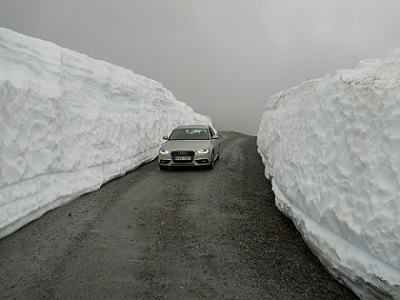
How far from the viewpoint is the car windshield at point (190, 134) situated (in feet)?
38.4

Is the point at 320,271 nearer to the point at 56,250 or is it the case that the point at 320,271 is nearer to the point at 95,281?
the point at 95,281

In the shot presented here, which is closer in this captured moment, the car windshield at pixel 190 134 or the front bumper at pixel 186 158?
the front bumper at pixel 186 158

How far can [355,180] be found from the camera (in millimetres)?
3910

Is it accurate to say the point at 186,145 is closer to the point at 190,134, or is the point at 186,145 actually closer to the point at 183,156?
the point at 183,156

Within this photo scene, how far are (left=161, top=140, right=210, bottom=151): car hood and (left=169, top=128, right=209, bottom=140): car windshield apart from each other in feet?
1.63

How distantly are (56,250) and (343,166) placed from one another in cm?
491

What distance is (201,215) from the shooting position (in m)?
6.20

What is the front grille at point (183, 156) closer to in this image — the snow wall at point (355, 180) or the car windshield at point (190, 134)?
the car windshield at point (190, 134)

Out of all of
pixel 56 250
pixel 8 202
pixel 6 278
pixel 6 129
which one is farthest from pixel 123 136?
pixel 6 278

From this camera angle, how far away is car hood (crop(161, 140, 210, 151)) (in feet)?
34.2

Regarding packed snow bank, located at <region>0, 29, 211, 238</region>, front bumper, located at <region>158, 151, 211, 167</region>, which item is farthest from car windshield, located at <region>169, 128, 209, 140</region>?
packed snow bank, located at <region>0, 29, 211, 238</region>

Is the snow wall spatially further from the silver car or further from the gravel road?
the silver car

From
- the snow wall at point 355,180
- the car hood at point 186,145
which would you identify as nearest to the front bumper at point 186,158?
the car hood at point 186,145

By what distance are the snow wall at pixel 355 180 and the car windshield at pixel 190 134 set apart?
20.7 ft
